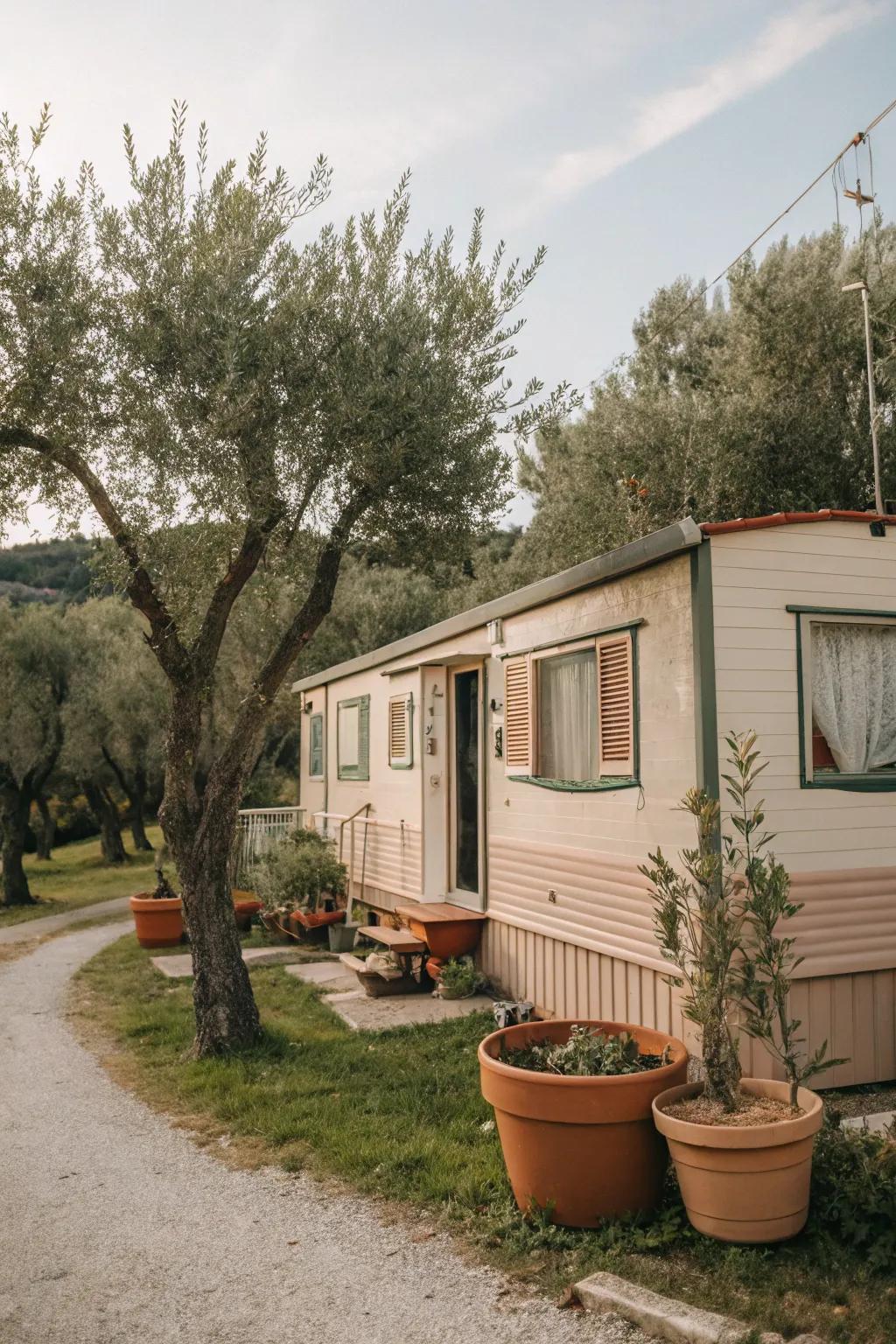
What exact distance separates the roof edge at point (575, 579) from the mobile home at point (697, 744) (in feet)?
0.06

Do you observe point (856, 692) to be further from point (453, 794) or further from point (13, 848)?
point (13, 848)

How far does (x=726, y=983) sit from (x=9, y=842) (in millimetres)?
15486

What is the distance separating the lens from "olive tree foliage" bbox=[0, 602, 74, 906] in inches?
652

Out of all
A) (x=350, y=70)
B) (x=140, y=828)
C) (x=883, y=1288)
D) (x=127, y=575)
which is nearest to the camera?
(x=883, y=1288)

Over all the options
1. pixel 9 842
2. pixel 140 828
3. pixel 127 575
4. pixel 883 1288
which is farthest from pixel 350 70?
pixel 140 828

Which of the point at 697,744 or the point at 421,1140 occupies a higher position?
the point at 697,744

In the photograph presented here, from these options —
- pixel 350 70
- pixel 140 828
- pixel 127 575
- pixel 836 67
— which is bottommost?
pixel 140 828

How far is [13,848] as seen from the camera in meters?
16.7

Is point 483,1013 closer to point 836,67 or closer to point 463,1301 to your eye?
point 463,1301

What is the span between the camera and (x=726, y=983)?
3.74m

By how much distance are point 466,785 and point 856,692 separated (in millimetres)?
3889

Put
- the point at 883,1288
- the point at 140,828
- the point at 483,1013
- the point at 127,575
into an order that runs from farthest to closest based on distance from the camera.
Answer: the point at 140,828 → the point at 483,1013 → the point at 127,575 → the point at 883,1288

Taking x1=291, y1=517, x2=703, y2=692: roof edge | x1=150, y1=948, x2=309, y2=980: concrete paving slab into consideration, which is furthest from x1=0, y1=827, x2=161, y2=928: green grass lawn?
x1=291, y1=517, x2=703, y2=692: roof edge

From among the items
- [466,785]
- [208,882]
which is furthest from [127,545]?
[466,785]
